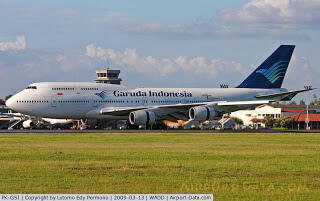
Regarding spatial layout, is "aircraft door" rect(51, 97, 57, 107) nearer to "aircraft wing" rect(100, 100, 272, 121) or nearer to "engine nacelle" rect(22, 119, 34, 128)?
"aircraft wing" rect(100, 100, 272, 121)

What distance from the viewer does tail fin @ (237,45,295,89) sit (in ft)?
272

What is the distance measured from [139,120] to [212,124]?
1762 inches

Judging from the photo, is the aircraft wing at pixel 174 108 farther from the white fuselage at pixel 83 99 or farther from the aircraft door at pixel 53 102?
the aircraft door at pixel 53 102

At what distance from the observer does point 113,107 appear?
7381 cm

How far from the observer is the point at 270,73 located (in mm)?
83000

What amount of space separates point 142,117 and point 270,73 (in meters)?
19.9

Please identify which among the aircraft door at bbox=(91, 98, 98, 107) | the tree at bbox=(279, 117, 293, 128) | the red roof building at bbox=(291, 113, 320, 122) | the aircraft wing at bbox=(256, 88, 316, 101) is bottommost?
the tree at bbox=(279, 117, 293, 128)

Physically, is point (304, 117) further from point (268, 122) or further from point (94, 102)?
point (94, 102)

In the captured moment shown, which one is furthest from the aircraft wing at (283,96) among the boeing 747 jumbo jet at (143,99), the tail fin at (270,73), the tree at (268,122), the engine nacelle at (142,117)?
the tree at (268,122)

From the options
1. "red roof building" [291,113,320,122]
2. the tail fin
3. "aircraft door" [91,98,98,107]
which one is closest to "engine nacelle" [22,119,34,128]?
"aircraft door" [91,98,98,107]

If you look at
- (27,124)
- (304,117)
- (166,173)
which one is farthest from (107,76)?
(166,173)

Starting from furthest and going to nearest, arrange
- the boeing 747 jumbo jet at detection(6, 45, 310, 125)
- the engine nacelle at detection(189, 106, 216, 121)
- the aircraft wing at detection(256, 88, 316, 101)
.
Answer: the aircraft wing at detection(256, 88, 316, 101), the engine nacelle at detection(189, 106, 216, 121), the boeing 747 jumbo jet at detection(6, 45, 310, 125)

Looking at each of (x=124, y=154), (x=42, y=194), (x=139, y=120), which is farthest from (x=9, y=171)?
(x=139, y=120)

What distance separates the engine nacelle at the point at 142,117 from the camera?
Answer: 234 ft
